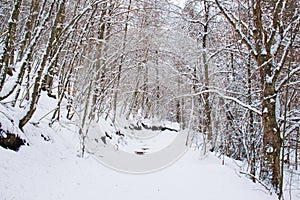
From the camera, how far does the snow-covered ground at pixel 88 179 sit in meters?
2.84

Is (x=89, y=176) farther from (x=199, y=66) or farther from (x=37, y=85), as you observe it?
(x=199, y=66)

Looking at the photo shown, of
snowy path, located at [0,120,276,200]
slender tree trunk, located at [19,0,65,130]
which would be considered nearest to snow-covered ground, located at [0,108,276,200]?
snowy path, located at [0,120,276,200]

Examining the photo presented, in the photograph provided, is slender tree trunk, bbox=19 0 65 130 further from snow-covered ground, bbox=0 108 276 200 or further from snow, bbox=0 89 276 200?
snow-covered ground, bbox=0 108 276 200

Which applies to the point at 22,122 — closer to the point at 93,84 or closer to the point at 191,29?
the point at 93,84

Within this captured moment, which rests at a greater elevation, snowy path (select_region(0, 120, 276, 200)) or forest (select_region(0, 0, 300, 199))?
forest (select_region(0, 0, 300, 199))

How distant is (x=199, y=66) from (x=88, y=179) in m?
4.34

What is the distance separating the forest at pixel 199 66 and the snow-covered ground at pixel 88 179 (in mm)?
344

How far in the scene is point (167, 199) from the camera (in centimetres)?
338

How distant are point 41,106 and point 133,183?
292cm

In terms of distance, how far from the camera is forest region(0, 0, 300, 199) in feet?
12.3

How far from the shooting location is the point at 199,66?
6902 mm

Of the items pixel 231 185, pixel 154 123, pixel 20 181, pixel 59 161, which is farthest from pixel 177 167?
pixel 154 123

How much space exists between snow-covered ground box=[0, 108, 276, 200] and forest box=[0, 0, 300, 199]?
0.34 metres

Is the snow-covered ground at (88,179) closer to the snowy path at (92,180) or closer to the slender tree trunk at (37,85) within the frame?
the snowy path at (92,180)
